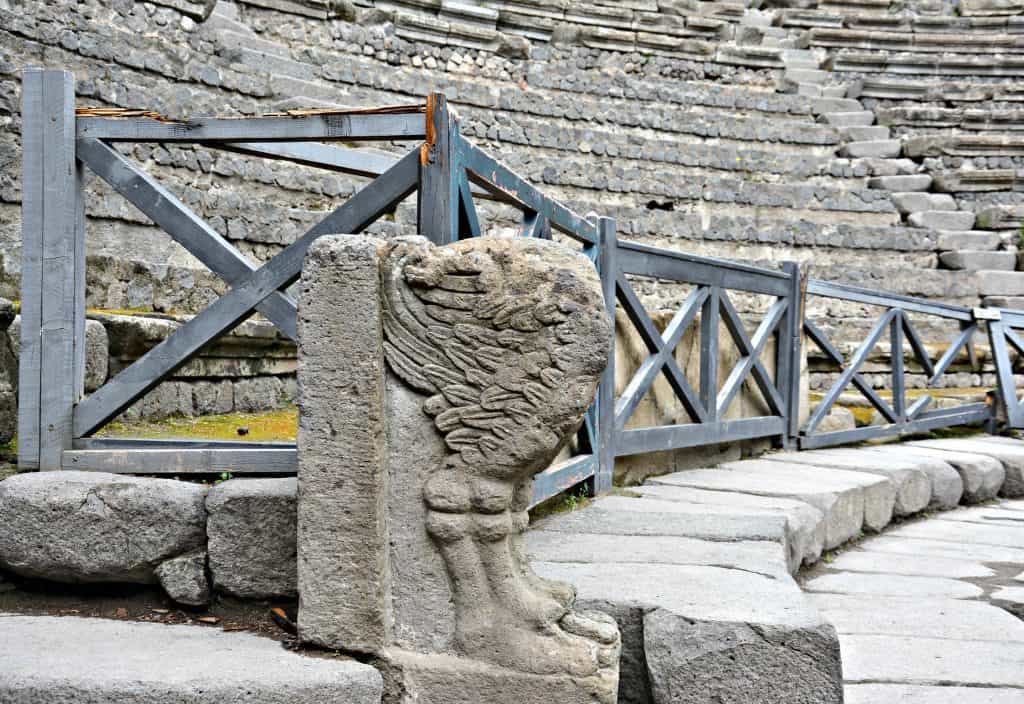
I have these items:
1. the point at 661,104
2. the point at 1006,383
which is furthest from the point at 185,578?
the point at 661,104

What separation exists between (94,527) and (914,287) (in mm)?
11217

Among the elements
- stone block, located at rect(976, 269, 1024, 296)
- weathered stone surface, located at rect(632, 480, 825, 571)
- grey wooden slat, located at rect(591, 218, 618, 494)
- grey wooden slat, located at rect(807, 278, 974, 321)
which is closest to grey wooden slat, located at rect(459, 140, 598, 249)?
grey wooden slat, located at rect(591, 218, 618, 494)

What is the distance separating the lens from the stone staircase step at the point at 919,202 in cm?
1252

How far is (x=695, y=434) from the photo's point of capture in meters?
4.53

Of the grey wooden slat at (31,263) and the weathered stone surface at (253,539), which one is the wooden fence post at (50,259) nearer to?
the grey wooden slat at (31,263)

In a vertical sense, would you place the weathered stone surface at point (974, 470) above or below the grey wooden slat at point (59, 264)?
below

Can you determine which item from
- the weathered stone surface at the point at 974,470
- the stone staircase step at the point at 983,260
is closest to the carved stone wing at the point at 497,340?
the weathered stone surface at the point at 974,470

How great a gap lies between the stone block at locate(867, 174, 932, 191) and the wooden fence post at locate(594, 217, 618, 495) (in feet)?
33.0

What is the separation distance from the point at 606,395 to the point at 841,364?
3117 mm

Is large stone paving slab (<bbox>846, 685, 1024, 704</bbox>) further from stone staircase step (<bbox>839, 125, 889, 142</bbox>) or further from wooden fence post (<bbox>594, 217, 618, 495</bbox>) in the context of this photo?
stone staircase step (<bbox>839, 125, 889, 142</bbox>)

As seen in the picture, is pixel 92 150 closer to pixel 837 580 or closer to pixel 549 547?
pixel 549 547

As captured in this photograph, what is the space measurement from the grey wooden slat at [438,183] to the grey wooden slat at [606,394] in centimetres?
154

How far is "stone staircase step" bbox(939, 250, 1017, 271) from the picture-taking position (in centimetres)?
1184

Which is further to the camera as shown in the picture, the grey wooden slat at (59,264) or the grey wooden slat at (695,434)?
the grey wooden slat at (695,434)
